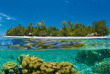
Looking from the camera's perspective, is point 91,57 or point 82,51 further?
point 82,51

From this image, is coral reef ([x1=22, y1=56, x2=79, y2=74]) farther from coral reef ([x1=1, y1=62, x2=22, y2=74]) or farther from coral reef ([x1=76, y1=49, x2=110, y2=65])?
coral reef ([x1=76, y1=49, x2=110, y2=65])

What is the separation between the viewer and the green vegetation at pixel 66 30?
170 ft

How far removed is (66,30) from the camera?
56.2 metres

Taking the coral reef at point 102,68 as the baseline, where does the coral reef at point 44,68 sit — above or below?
above

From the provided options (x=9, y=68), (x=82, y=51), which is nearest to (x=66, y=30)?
(x=82, y=51)

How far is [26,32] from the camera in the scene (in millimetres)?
63000

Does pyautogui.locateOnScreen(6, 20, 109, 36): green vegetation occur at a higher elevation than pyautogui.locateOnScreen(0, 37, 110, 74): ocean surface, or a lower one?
higher

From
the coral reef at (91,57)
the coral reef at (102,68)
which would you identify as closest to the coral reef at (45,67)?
the coral reef at (102,68)

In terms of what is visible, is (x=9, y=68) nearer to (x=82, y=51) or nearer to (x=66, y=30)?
(x=82, y=51)

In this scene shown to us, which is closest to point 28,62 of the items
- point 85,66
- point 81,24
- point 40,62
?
point 40,62

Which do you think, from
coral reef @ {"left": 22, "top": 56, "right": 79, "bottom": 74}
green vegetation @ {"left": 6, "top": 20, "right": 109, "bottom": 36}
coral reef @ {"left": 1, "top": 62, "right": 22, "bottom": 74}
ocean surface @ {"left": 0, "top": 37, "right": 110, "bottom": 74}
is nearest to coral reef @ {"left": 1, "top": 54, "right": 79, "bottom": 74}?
coral reef @ {"left": 22, "top": 56, "right": 79, "bottom": 74}

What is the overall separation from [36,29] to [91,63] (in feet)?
167

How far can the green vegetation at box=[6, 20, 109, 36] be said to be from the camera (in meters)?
51.8

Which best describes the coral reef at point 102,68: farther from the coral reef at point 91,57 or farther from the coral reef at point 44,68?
the coral reef at point 44,68
